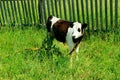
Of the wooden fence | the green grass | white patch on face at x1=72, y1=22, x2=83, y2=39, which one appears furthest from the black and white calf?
the wooden fence

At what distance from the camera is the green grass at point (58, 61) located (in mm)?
5102

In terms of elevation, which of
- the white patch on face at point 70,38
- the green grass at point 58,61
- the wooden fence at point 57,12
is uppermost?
the wooden fence at point 57,12

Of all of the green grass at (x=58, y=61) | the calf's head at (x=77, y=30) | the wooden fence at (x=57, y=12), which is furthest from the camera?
the wooden fence at (x=57, y=12)

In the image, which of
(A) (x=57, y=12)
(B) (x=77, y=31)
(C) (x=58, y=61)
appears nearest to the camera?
(B) (x=77, y=31)

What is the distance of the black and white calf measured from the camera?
17.3 feet

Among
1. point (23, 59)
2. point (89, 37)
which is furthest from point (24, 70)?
point (89, 37)

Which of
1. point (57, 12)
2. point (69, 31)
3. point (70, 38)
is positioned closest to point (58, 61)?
point (70, 38)

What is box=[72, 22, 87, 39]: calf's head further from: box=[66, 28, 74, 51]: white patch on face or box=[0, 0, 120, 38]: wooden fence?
box=[0, 0, 120, 38]: wooden fence

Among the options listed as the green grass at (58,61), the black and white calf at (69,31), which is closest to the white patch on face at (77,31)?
the black and white calf at (69,31)

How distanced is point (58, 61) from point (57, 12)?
1.99 m

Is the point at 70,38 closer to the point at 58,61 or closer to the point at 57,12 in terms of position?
the point at 58,61

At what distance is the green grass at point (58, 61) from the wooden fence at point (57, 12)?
0.47 meters

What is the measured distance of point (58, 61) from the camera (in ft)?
17.6

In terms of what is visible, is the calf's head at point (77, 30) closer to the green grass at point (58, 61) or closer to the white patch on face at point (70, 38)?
the white patch on face at point (70, 38)
